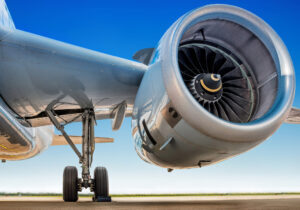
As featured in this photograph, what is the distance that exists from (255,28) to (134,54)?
180cm

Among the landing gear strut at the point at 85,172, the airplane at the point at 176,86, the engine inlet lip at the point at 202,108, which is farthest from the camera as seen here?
the landing gear strut at the point at 85,172

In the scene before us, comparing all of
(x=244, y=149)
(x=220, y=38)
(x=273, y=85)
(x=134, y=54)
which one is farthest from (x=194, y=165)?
(x=134, y=54)

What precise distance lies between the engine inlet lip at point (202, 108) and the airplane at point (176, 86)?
1cm

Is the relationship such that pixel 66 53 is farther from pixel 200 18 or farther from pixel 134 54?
pixel 200 18

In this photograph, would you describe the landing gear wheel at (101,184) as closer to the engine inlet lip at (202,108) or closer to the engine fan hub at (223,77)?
the engine fan hub at (223,77)

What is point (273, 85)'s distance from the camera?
392 cm

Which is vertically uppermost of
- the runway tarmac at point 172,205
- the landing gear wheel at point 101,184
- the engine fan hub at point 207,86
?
the engine fan hub at point 207,86

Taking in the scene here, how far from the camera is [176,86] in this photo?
3215 mm

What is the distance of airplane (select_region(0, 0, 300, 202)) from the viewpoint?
3332 millimetres

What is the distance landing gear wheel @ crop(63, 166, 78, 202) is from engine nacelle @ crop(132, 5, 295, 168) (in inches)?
105

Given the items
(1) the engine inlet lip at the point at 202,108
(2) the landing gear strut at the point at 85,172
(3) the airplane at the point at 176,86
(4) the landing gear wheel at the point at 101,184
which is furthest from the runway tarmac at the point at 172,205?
(4) the landing gear wheel at the point at 101,184

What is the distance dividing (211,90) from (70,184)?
392 centimetres

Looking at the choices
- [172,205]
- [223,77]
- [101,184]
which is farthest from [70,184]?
[223,77]

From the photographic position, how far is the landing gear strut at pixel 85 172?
223 inches
